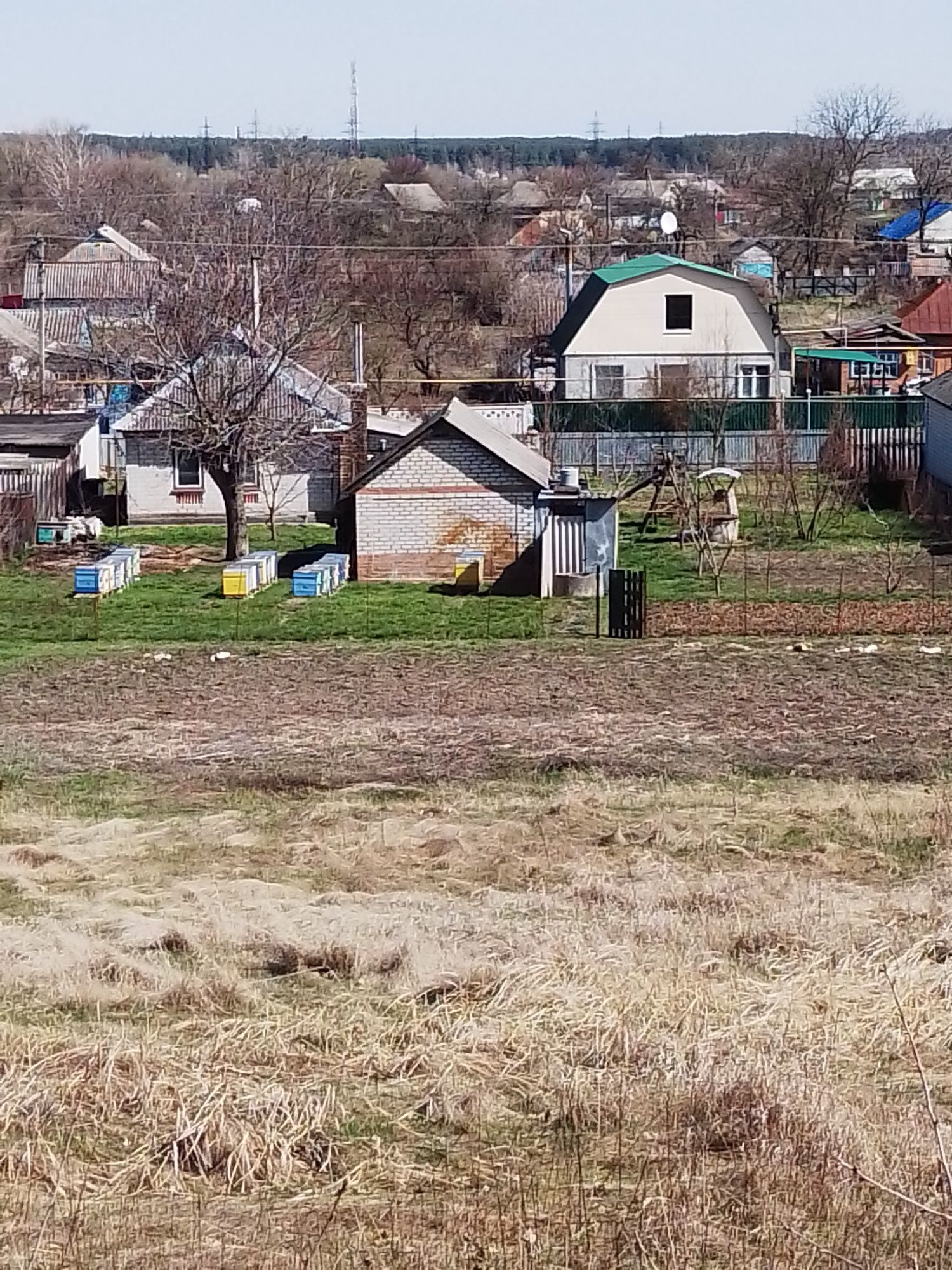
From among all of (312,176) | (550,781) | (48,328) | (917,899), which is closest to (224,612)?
(550,781)

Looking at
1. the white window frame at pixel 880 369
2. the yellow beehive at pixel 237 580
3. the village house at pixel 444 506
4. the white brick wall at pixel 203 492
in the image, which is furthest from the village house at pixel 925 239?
the yellow beehive at pixel 237 580

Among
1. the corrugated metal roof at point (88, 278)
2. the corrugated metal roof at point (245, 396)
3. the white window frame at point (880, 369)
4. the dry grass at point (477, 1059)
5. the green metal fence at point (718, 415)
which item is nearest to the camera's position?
the dry grass at point (477, 1059)

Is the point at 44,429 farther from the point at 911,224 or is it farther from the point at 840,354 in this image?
the point at 911,224

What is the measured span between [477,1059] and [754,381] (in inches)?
1785

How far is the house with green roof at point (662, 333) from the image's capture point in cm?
5197

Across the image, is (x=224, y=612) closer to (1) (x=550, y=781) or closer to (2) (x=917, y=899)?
(1) (x=550, y=781)

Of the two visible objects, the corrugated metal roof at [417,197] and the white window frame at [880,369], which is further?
the corrugated metal roof at [417,197]

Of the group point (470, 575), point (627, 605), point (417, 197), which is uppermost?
point (417, 197)

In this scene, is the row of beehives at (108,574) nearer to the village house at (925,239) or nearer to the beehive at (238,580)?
the beehive at (238,580)

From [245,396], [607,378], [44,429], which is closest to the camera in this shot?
[245,396]

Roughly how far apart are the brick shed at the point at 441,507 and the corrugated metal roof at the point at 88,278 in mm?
39375

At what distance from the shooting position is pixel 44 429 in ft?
128

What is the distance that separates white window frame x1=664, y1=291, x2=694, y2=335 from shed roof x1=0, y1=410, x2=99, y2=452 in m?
18.5

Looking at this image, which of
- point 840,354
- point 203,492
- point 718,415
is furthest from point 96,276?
point 203,492
